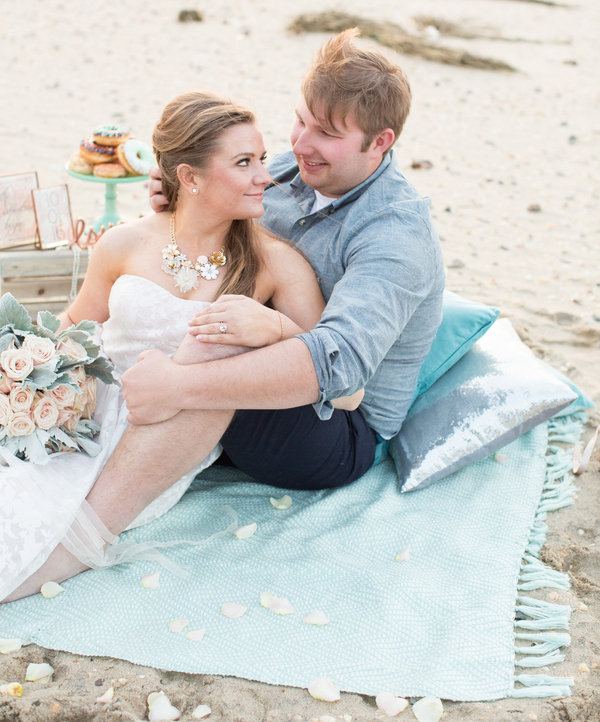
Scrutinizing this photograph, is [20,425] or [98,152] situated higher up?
[98,152]

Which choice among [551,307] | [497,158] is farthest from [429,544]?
[497,158]

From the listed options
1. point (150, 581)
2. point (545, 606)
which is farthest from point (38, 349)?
point (545, 606)

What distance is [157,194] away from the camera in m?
2.94

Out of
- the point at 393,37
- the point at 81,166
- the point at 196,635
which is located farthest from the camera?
the point at 393,37

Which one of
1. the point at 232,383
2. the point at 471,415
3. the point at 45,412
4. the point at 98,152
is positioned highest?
the point at 98,152

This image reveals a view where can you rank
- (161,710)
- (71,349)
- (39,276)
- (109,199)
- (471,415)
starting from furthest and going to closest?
(109,199), (39,276), (471,415), (71,349), (161,710)

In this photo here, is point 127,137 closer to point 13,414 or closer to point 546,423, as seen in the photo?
point 13,414

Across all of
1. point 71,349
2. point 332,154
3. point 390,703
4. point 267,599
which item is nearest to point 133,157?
point 332,154

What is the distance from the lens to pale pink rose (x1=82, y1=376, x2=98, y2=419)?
8.28 ft

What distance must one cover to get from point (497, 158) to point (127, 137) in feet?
16.2

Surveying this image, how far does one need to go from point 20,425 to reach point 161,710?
101 centimetres

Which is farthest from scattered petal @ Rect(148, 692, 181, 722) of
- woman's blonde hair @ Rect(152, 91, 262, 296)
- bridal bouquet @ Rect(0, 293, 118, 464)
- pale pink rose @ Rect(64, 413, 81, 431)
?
woman's blonde hair @ Rect(152, 91, 262, 296)

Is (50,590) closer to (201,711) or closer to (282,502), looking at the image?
(201,711)

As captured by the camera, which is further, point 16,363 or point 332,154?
point 332,154
